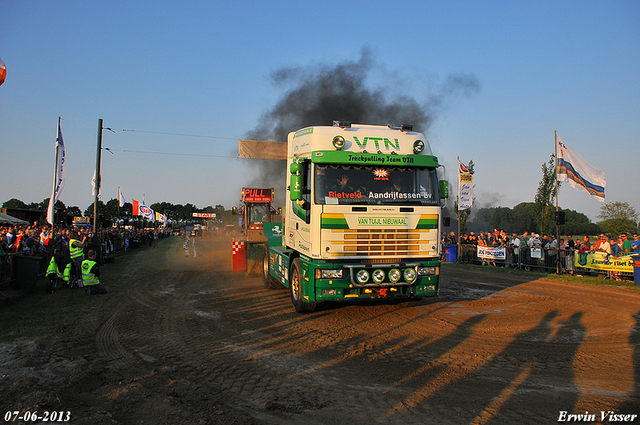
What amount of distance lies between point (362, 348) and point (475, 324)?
268cm

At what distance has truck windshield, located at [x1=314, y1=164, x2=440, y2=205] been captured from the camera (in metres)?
7.09

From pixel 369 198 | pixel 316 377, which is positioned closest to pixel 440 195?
pixel 369 198

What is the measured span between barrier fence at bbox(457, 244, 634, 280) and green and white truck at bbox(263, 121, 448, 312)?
9.75 m

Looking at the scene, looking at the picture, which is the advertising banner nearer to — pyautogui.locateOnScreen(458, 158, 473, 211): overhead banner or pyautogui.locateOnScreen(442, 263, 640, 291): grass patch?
pyautogui.locateOnScreen(442, 263, 640, 291): grass patch

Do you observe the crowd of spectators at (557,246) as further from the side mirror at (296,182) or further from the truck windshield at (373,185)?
the side mirror at (296,182)

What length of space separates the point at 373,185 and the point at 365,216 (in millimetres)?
635

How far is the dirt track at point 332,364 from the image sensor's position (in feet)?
12.5

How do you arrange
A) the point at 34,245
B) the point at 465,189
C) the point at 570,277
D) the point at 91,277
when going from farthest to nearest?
the point at 465,189
the point at 570,277
the point at 34,245
the point at 91,277

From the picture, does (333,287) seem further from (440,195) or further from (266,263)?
(266,263)

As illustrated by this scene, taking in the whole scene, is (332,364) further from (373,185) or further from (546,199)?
(546,199)

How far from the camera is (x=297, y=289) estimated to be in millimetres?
7918

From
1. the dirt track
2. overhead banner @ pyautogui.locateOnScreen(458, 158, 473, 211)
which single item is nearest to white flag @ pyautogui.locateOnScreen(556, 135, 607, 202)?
overhead banner @ pyautogui.locateOnScreen(458, 158, 473, 211)

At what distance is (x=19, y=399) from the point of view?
393 cm

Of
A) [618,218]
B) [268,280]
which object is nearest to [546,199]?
[618,218]
